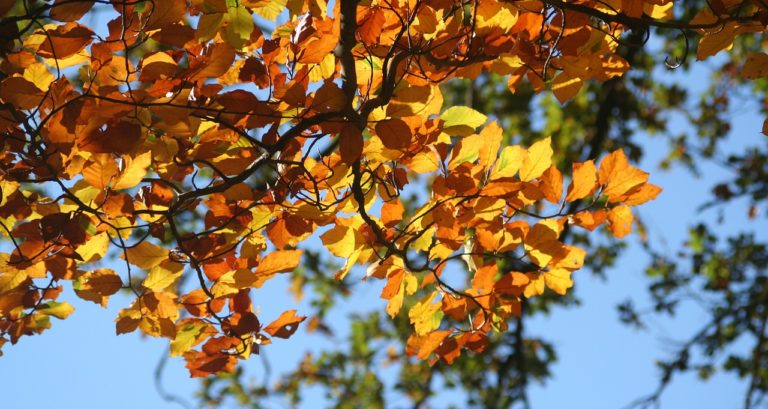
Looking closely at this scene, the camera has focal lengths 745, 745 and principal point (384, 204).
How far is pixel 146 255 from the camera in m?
1.71

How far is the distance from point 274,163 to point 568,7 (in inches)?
27.7

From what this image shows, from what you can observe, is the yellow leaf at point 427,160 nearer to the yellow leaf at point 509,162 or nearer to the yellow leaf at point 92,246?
the yellow leaf at point 509,162

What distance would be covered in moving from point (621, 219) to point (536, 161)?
0.27 m

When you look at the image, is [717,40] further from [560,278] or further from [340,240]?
[340,240]

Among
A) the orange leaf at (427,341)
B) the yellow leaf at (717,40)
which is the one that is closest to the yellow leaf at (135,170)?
the orange leaf at (427,341)

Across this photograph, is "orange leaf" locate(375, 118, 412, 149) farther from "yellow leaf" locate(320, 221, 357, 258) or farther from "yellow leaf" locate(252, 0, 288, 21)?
"yellow leaf" locate(252, 0, 288, 21)

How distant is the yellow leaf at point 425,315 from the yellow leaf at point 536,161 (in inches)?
15.7

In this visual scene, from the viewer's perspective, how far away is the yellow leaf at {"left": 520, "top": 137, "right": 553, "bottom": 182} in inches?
66.9

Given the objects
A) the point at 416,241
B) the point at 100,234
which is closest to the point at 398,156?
the point at 416,241

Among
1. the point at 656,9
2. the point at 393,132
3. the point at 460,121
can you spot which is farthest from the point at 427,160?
the point at 656,9

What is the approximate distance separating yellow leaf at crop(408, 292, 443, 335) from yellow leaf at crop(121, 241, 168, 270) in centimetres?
63

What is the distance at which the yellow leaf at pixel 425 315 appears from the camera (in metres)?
1.89

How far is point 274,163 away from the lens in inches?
64.8

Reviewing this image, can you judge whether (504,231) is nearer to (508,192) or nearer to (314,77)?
(508,192)
